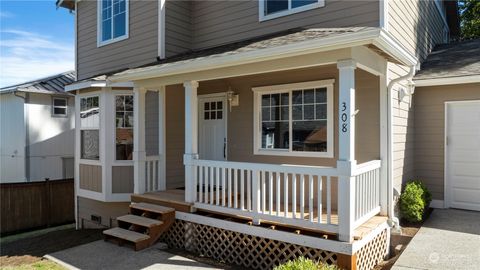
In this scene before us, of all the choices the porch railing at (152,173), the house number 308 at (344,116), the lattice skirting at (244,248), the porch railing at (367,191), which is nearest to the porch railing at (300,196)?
the porch railing at (367,191)

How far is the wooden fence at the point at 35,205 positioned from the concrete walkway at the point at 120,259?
479cm

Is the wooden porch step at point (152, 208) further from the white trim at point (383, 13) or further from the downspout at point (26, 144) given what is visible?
the downspout at point (26, 144)

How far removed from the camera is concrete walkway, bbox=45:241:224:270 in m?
4.98

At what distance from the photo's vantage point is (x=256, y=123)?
696 centimetres

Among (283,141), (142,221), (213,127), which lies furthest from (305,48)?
(142,221)

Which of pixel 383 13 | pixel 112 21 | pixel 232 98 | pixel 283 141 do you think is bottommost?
pixel 283 141

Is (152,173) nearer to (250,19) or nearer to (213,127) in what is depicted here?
(213,127)

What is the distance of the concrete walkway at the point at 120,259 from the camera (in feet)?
16.3

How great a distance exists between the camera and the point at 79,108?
8.27 metres

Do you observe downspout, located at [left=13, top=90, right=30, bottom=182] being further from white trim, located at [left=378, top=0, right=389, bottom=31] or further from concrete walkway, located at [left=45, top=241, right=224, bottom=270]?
white trim, located at [left=378, top=0, right=389, bottom=31]

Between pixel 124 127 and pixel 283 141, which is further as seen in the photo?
pixel 124 127

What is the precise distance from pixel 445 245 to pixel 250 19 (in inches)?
221

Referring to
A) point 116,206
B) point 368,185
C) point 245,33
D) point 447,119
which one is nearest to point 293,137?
point 368,185

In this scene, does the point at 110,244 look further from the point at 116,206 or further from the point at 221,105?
the point at 221,105
